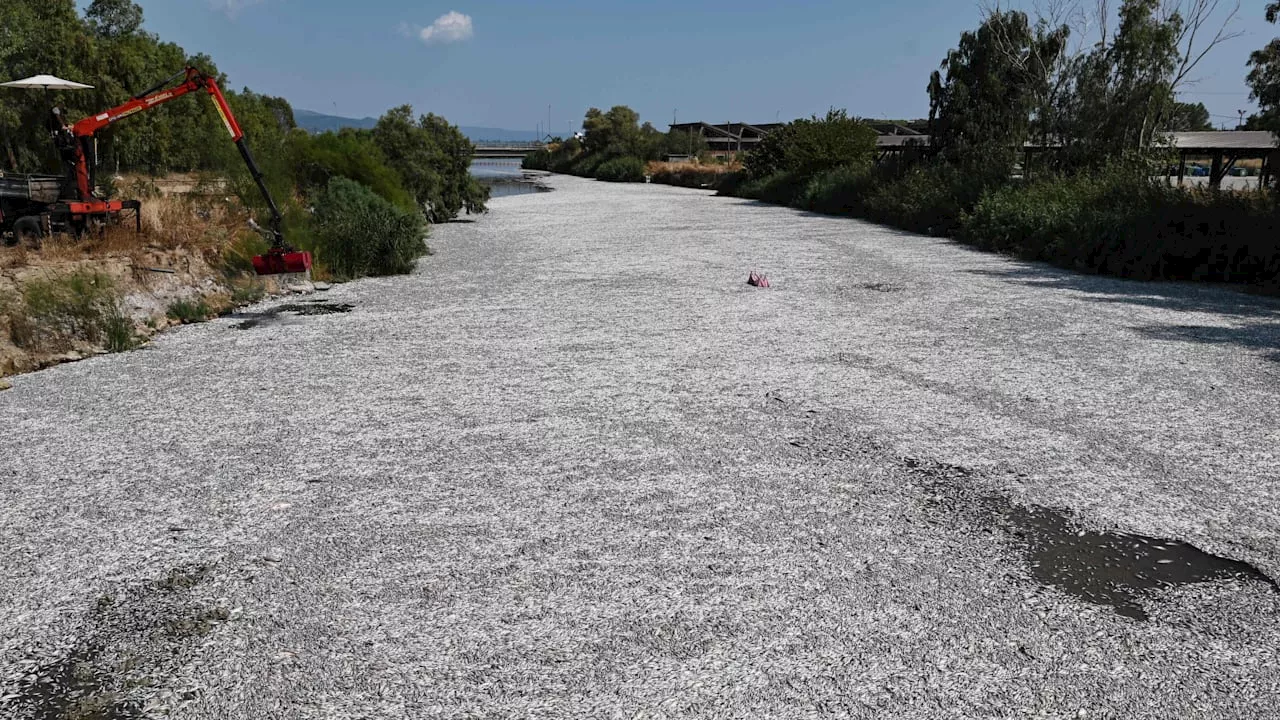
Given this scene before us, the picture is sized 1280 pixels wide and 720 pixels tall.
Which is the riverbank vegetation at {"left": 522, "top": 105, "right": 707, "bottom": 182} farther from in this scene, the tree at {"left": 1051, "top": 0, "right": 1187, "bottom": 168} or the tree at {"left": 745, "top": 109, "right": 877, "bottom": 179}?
the tree at {"left": 1051, "top": 0, "right": 1187, "bottom": 168}

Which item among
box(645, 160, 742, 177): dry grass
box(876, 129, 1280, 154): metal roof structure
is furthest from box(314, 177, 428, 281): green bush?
box(645, 160, 742, 177): dry grass

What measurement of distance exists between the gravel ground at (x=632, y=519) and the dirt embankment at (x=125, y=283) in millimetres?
498

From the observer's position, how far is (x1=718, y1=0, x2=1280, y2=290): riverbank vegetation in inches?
504

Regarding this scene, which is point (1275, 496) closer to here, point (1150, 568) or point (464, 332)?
point (1150, 568)

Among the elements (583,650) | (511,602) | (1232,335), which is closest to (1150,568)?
(583,650)

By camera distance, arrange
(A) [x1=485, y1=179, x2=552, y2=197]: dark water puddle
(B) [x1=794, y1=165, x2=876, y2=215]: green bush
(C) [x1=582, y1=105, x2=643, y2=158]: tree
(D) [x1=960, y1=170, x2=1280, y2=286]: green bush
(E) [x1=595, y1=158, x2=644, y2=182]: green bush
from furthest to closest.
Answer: (C) [x1=582, y1=105, x2=643, y2=158]: tree < (E) [x1=595, y1=158, x2=644, y2=182]: green bush < (A) [x1=485, y1=179, x2=552, y2=197]: dark water puddle < (B) [x1=794, y1=165, x2=876, y2=215]: green bush < (D) [x1=960, y1=170, x2=1280, y2=286]: green bush

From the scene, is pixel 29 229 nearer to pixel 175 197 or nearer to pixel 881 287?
pixel 175 197

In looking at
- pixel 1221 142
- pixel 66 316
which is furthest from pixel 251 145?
pixel 1221 142

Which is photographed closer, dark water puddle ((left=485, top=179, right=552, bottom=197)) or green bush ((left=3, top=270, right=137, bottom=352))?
green bush ((left=3, top=270, right=137, bottom=352))

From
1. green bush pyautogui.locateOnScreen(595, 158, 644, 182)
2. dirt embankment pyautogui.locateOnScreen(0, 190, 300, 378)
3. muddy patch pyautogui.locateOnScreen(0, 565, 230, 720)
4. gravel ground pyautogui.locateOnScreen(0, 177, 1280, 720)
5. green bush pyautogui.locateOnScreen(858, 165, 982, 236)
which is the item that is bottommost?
muddy patch pyautogui.locateOnScreen(0, 565, 230, 720)

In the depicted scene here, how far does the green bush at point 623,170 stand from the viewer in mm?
60719

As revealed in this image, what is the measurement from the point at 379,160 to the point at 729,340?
13.1m

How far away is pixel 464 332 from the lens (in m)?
9.55

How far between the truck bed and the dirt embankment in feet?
3.38
